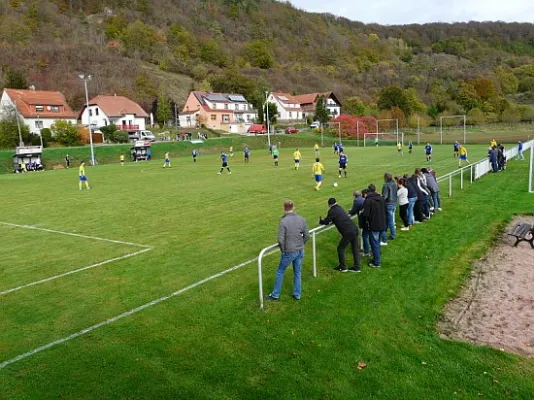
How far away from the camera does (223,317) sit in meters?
8.11

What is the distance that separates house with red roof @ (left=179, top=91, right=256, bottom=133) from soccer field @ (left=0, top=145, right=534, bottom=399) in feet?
262

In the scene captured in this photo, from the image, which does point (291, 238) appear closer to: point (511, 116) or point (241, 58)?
point (511, 116)

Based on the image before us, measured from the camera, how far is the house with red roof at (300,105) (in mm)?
112625

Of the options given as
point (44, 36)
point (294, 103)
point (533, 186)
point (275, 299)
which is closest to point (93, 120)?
point (294, 103)

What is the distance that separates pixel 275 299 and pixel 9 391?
4.51m

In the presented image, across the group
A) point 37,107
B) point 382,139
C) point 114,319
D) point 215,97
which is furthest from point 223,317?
point 215,97

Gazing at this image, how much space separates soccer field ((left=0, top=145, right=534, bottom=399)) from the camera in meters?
6.07

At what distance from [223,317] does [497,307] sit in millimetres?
4894

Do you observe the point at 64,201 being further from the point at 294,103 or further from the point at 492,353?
the point at 294,103

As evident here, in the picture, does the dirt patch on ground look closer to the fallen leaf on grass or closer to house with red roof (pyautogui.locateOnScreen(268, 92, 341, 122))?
the fallen leaf on grass

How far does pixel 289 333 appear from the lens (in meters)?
7.43

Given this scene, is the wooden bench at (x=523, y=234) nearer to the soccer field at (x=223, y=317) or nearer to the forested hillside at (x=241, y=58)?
the soccer field at (x=223, y=317)

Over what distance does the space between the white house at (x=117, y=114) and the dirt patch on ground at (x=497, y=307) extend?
245 feet

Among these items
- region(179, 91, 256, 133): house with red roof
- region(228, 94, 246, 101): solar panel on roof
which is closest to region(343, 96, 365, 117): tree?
region(179, 91, 256, 133): house with red roof
